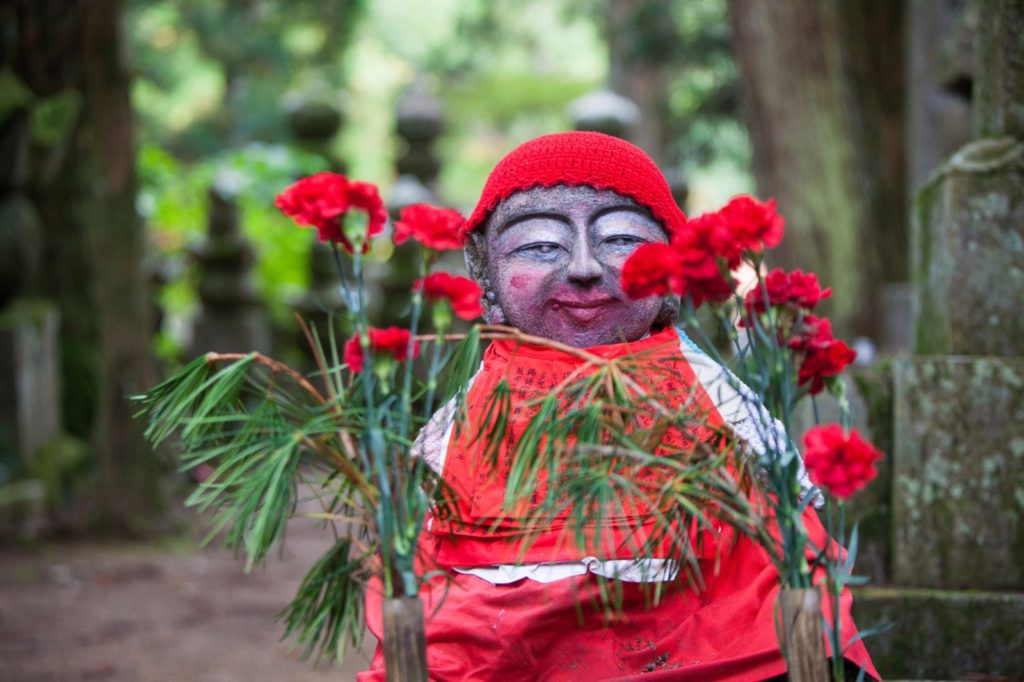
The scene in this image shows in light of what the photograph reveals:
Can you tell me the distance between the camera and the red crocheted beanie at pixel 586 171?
9.41 feet

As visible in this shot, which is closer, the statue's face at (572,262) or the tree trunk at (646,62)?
the statue's face at (572,262)

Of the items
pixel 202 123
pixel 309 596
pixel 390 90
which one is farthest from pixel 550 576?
pixel 390 90

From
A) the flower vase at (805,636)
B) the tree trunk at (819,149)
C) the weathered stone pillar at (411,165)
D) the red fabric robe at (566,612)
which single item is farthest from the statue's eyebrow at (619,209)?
the weathered stone pillar at (411,165)

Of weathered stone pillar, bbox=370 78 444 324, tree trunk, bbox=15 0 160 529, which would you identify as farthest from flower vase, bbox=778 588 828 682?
weathered stone pillar, bbox=370 78 444 324

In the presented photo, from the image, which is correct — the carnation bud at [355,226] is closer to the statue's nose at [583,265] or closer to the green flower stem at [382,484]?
the green flower stem at [382,484]

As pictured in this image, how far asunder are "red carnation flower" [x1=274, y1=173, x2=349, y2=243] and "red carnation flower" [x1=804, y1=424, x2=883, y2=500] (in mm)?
908

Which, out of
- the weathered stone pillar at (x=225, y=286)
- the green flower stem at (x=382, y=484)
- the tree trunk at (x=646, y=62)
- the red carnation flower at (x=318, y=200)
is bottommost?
the green flower stem at (x=382, y=484)

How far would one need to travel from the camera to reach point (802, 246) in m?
8.16

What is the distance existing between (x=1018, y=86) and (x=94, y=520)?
19.6 ft

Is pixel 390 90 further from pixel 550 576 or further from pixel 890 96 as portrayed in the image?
pixel 550 576

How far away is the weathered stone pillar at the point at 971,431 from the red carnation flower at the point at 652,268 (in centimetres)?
147

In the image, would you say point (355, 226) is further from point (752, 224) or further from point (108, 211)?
point (108, 211)

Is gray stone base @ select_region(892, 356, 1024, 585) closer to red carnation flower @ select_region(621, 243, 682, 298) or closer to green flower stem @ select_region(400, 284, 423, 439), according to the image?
red carnation flower @ select_region(621, 243, 682, 298)

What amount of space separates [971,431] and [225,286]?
889cm
